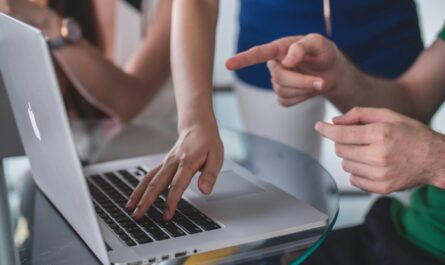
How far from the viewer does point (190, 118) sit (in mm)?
1203

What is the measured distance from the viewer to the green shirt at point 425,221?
1.22m

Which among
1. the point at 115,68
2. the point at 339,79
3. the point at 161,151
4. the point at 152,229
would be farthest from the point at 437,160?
the point at 115,68

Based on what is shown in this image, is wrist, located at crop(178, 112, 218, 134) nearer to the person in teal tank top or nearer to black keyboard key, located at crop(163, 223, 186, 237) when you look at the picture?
the person in teal tank top

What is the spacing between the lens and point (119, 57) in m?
1.99

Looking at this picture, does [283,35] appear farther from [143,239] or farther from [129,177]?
[143,239]

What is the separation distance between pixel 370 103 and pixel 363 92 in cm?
3

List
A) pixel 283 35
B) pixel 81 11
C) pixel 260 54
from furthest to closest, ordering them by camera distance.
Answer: pixel 81 11 → pixel 283 35 → pixel 260 54

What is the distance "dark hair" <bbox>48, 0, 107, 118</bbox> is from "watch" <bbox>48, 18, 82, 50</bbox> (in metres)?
0.23

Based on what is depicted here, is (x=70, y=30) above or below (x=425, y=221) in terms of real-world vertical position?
above

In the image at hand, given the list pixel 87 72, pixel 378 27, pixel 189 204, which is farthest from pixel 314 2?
pixel 189 204

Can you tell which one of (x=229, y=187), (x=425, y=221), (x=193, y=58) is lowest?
(x=425, y=221)

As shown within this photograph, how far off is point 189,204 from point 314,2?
0.83m

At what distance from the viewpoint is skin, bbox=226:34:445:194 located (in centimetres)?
103

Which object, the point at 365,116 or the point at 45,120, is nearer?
the point at 45,120
